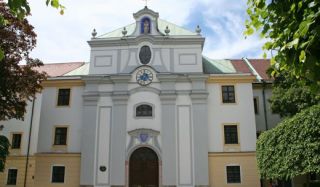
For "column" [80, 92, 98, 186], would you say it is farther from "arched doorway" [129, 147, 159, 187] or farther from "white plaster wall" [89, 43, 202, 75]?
"arched doorway" [129, 147, 159, 187]

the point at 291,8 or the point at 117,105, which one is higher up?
the point at 117,105

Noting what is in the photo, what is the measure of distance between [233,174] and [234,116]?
14.2 ft

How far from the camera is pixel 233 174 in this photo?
85.1 feet

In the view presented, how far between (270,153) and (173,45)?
11.6m

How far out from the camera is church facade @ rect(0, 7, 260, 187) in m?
25.9

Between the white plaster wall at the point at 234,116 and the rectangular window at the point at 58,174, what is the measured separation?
11.3 m

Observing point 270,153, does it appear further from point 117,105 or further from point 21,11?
point 21,11

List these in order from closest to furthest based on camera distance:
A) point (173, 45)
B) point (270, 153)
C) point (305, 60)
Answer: point (305, 60) → point (270, 153) → point (173, 45)

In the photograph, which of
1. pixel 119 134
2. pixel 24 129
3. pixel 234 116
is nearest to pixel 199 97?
pixel 234 116

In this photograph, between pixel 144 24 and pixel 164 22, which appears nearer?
pixel 144 24

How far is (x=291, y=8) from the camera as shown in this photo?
607 cm

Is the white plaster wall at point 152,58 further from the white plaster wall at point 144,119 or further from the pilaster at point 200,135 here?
the pilaster at point 200,135

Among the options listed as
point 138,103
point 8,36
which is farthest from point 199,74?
point 8,36

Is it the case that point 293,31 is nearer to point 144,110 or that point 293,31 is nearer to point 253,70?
point 144,110
